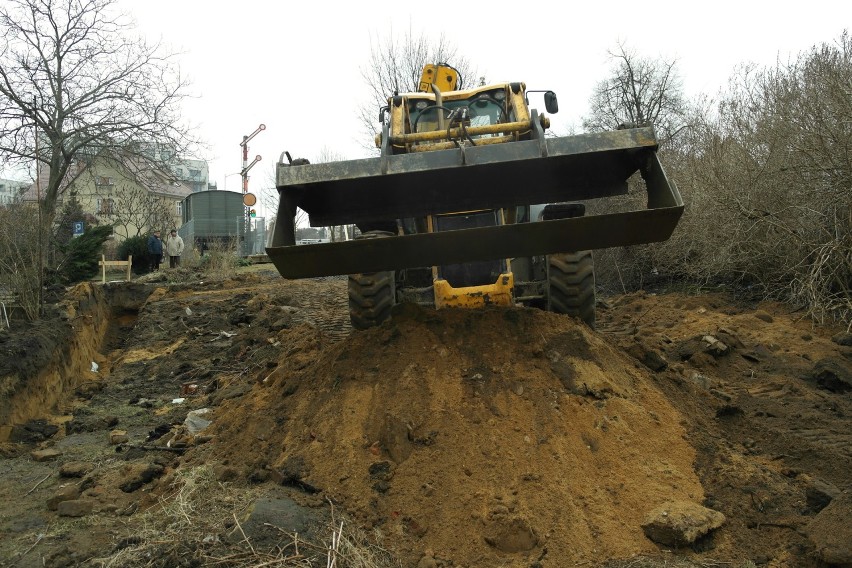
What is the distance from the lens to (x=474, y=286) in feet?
21.3

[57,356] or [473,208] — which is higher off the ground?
[473,208]

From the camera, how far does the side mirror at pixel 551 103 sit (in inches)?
308

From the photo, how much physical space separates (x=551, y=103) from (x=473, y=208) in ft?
6.78

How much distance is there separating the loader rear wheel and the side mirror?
264 cm

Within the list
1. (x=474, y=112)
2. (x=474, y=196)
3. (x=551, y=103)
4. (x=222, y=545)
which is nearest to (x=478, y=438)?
(x=222, y=545)

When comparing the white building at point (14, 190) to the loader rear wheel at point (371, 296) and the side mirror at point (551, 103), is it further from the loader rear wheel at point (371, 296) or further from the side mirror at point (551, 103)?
the side mirror at point (551, 103)

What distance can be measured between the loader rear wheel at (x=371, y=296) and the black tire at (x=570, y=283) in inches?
61.2

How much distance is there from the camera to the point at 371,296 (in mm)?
6973

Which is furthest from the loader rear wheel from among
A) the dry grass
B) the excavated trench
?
the excavated trench

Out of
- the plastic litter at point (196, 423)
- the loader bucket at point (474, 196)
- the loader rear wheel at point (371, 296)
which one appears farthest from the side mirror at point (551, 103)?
the plastic litter at point (196, 423)

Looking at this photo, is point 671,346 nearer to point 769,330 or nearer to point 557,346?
point 769,330

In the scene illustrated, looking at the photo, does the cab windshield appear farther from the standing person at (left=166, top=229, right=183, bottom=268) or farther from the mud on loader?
the standing person at (left=166, top=229, right=183, bottom=268)

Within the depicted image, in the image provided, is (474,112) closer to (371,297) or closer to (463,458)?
(371,297)

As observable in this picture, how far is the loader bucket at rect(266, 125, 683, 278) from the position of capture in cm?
468
